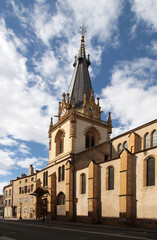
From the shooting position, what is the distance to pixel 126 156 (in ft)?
89.0

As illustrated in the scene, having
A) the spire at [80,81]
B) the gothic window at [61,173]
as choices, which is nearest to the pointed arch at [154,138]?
the gothic window at [61,173]

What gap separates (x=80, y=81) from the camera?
5053 centimetres

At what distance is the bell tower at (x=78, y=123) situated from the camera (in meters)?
43.2

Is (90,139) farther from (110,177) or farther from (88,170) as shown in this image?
(110,177)

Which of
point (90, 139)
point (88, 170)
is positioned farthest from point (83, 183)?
point (90, 139)

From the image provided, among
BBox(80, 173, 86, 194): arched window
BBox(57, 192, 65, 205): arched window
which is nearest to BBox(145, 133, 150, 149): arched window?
BBox(80, 173, 86, 194): arched window

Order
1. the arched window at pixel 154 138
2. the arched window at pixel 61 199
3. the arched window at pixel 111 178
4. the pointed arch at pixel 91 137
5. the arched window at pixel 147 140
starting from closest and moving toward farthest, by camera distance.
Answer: the arched window at pixel 111 178 → the arched window at pixel 154 138 → the arched window at pixel 147 140 → the arched window at pixel 61 199 → the pointed arch at pixel 91 137

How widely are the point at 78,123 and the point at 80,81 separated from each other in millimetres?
10784

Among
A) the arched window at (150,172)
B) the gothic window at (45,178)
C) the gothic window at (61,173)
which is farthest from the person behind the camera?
the gothic window at (45,178)

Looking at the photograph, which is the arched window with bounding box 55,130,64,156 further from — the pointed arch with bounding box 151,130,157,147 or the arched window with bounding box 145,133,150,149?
the pointed arch with bounding box 151,130,157,147

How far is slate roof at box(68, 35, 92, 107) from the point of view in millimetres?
48500

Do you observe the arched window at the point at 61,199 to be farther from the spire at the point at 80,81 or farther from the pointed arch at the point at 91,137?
the spire at the point at 80,81

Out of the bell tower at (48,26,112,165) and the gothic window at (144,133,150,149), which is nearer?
the gothic window at (144,133,150,149)

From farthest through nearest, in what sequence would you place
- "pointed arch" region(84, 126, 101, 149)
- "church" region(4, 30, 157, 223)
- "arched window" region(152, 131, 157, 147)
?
"pointed arch" region(84, 126, 101, 149), "arched window" region(152, 131, 157, 147), "church" region(4, 30, 157, 223)
